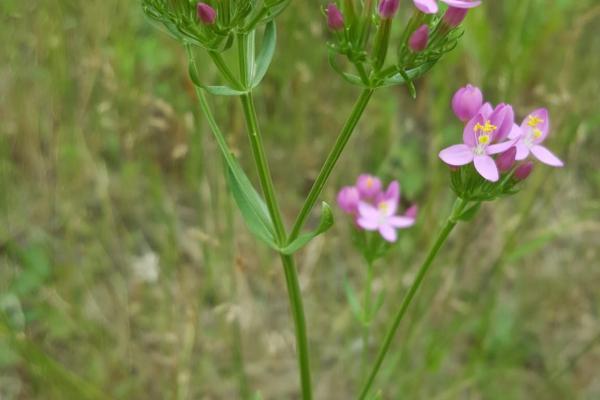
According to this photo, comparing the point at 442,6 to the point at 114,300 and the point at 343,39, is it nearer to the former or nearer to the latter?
the point at 343,39

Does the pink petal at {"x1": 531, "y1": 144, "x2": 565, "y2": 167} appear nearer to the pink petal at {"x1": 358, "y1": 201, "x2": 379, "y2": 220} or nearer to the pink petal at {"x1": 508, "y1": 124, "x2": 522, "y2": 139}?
the pink petal at {"x1": 508, "y1": 124, "x2": 522, "y2": 139}

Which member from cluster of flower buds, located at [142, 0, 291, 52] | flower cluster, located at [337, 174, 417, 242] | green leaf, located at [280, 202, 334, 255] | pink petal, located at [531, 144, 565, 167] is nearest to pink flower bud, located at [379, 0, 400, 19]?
cluster of flower buds, located at [142, 0, 291, 52]

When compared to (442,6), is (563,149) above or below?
below

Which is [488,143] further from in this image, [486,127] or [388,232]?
[388,232]

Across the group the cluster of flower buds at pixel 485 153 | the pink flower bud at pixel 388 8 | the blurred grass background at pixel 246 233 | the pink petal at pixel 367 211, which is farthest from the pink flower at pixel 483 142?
the blurred grass background at pixel 246 233

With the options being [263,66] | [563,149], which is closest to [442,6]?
[263,66]

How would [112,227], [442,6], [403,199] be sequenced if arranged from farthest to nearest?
[403,199] → [112,227] → [442,6]

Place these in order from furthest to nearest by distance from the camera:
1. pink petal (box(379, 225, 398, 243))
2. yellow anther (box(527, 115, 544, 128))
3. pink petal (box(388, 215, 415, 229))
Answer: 1. pink petal (box(388, 215, 415, 229))
2. pink petal (box(379, 225, 398, 243))
3. yellow anther (box(527, 115, 544, 128))

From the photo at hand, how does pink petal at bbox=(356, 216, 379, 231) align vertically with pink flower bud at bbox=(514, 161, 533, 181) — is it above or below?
below
